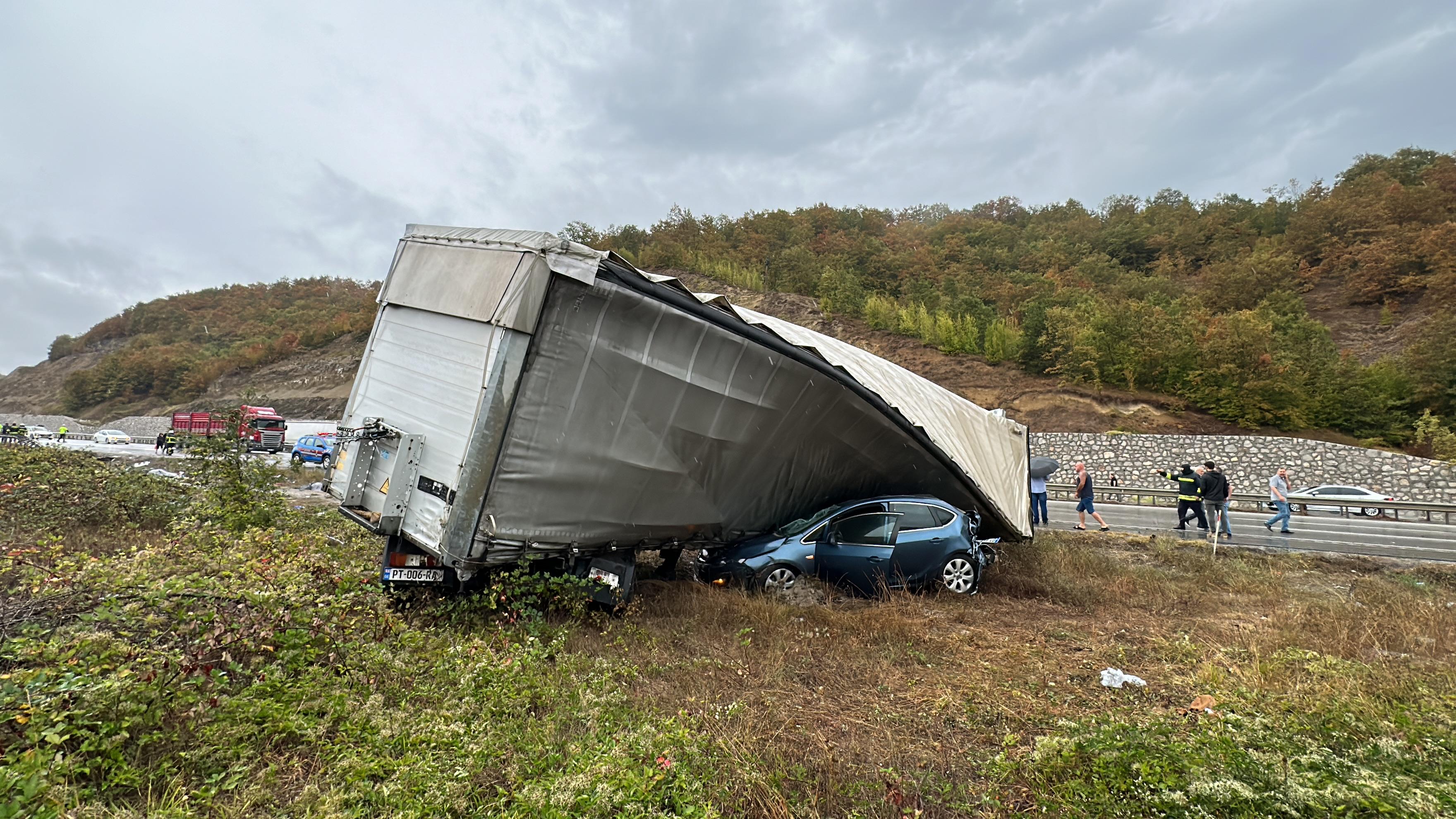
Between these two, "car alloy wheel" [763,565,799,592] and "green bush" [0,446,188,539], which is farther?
"green bush" [0,446,188,539]

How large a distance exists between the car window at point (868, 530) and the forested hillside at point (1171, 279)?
24626 mm

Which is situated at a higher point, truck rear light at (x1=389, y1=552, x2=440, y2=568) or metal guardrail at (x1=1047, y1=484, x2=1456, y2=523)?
metal guardrail at (x1=1047, y1=484, x2=1456, y2=523)

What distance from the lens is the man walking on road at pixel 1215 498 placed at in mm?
11883

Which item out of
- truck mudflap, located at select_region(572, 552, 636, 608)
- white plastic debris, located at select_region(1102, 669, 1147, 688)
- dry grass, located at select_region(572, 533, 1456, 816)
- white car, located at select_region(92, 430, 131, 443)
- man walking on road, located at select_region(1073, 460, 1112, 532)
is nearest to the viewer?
dry grass, located at select_region(572, 533, 1456, 816)

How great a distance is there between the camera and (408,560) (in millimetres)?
5637

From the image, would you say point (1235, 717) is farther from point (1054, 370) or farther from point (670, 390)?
point (1054, 370)

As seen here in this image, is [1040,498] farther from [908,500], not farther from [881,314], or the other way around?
[881,314]

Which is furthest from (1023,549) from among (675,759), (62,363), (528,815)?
(62,363)

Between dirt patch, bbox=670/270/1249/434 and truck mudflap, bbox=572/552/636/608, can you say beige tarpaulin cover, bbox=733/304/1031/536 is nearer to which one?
truck mudflap, bbox=572/552/636/608

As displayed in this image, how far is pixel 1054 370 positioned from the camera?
97.5 ft

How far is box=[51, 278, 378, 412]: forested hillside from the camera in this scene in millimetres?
59938

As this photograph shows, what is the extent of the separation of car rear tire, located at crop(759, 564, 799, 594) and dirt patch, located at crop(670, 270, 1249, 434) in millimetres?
20828

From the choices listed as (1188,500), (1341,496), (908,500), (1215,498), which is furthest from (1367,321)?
(908,500)

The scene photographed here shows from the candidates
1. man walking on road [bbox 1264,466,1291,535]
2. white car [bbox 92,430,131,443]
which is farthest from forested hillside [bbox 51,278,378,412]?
man walking on road [bbox 1264,466,1291,535]
